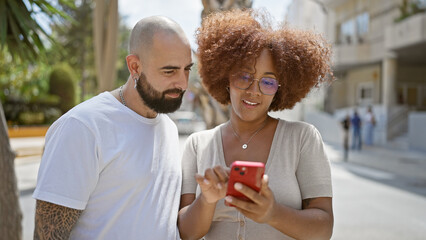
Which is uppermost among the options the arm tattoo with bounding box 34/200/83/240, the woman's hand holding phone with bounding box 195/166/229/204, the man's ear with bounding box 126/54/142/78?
the man's ear with bounding box 126/54/142/78

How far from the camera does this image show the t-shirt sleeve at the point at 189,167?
2145 millimetres

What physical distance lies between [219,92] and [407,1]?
22.5 m

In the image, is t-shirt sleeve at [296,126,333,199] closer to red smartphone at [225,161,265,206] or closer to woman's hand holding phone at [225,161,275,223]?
woman's hand holding phone at [225,161,275,223]

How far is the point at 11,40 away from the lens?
4453mm

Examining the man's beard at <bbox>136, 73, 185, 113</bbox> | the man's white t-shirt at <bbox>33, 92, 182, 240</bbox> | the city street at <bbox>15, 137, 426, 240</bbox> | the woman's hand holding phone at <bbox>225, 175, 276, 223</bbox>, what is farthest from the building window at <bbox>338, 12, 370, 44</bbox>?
the woman's hand holding phone at <bbox>225, 175, 276, 223</bbox>

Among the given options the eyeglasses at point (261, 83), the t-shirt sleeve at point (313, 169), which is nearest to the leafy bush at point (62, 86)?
the eyeglasses at point (261, 83)

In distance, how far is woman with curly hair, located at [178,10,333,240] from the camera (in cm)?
194

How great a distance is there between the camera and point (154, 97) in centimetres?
204

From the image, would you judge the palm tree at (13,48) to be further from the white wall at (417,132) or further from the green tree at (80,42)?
the green tree at (80,42)

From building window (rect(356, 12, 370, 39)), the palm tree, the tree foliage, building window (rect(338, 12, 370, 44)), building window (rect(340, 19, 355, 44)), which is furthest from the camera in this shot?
building window (rect(340, 19, 355, 44))

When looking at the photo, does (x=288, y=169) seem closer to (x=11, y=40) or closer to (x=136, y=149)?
(x=136, y=149)

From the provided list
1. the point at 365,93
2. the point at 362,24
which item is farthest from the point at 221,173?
the point at 365,93

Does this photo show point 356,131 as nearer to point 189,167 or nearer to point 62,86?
point 62,86

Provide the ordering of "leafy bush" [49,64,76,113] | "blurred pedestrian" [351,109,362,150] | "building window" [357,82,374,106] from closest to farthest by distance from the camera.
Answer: "blurred pedestrian" [351,109,362,150], "leafy bush" [49,64,76,113], "building window" [357,82,374,106]
